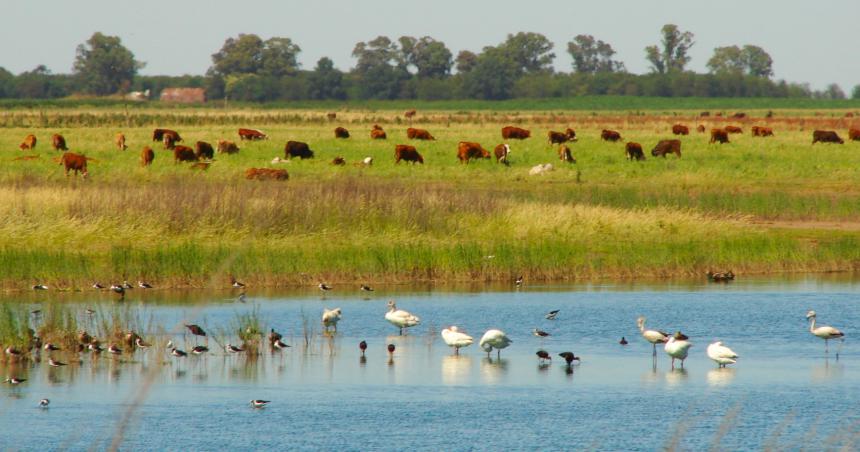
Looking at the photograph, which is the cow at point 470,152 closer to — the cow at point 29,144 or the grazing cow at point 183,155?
the grazing cow at point 183,155

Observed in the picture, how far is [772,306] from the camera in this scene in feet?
77.1

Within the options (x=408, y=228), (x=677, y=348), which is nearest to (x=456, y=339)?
(x=677, y=348)

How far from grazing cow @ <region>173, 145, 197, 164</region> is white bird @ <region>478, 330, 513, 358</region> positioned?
2960cm

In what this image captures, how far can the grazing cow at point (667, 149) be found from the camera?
52000mm

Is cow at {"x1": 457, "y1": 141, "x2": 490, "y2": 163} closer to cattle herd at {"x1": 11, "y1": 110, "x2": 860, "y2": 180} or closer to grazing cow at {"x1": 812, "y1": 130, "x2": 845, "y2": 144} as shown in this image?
cattle herd at {"x1": 11, "y1": 110, "x2": 860, "y2": 180}

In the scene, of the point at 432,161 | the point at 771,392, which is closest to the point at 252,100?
the point at 432,161

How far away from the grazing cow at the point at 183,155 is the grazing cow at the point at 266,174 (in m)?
4.34

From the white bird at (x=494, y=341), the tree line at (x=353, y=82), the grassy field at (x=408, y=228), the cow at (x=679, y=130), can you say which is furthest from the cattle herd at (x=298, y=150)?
the tree line at (x=353, y=82)

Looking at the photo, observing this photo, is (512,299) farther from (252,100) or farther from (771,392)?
(252,100)

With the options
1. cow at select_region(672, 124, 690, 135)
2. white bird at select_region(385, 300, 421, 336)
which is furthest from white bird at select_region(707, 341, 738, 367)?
→ cow at select_region(672, 124, 690, 135)

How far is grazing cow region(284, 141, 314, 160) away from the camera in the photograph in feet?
162

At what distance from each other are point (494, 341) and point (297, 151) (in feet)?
104

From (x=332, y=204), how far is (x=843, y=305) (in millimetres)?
→ 12378

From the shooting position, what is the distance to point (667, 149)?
52.2 meters
